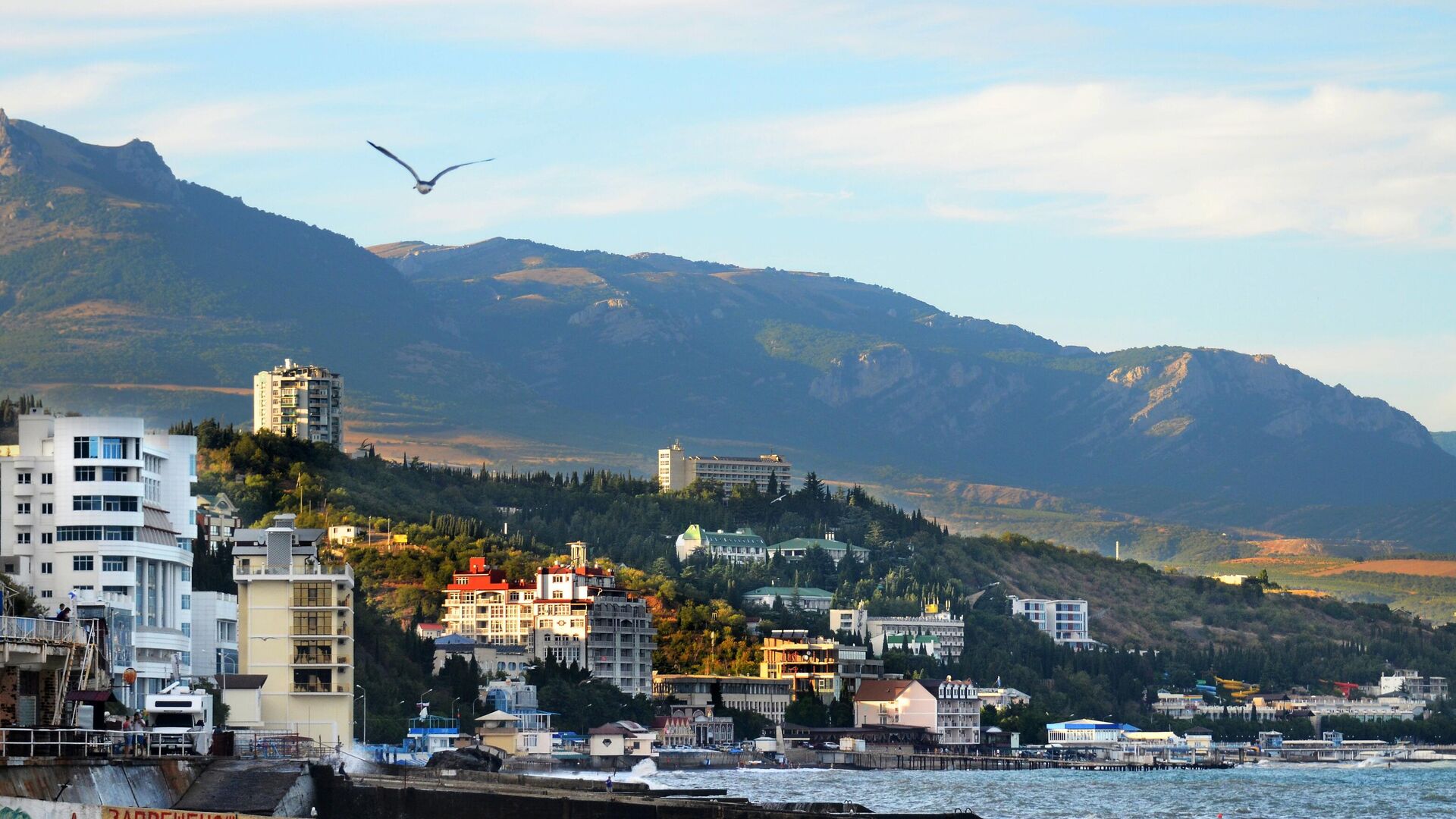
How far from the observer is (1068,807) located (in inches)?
4759

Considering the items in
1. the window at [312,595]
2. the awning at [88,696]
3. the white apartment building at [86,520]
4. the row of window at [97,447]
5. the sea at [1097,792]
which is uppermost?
the row of window at [97,447]

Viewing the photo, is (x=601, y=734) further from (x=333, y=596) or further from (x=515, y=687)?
(x=333, y=596)

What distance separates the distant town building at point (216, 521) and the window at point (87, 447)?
98.7 ft

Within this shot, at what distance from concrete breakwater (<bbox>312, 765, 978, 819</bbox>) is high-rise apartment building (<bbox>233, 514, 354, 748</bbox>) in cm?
3366

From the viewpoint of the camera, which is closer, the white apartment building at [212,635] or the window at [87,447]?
the window at [87,447]

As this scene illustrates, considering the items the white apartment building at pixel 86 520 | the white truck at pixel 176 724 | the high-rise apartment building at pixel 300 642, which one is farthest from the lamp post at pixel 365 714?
the white truck at pixel 176 724

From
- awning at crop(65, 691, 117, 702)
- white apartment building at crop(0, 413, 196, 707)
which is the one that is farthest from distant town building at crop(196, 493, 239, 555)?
awning at crop(65, 691, 117, 702)

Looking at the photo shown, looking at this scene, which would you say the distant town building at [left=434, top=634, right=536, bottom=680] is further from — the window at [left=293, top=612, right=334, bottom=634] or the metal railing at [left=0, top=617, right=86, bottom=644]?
the metal railing at [left=0, top=617, right=86, bottom=644]

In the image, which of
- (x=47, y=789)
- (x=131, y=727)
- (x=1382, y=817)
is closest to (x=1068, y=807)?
(x=1382, y=817)

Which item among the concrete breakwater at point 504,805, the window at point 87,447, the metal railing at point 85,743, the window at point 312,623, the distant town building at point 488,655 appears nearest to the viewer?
the metal railing at point 85,743

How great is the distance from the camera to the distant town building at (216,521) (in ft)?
461

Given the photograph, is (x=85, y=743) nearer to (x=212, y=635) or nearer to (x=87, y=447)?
(x=87, y=447)

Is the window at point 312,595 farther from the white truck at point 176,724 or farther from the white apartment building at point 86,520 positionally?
the white truck at point 176,724

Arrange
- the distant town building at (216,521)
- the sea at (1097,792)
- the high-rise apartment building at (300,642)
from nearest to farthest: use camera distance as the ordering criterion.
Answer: the high-rise apartment building at (300,642), the sea at (1097,792), the distant town building at (216,521)
